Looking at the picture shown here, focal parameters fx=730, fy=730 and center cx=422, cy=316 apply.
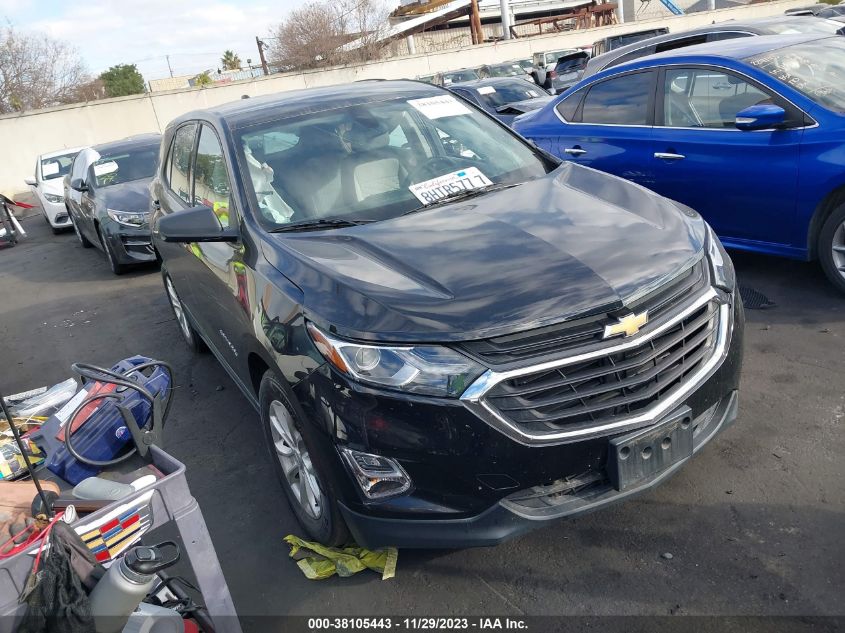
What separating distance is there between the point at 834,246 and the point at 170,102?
3014 cm

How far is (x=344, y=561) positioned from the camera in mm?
3066

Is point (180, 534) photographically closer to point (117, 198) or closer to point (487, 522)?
point (487, 522)

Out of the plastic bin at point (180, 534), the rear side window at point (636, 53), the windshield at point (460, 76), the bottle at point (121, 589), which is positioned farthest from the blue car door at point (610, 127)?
the windshield at point (460, 76)

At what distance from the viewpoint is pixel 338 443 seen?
2.61 m

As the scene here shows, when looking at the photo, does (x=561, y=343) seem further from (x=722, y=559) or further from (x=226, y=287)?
(x=226, y=287)

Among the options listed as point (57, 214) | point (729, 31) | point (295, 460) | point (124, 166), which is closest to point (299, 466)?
point (295, 460)

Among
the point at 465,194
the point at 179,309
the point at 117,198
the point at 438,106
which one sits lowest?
the point at 179,309

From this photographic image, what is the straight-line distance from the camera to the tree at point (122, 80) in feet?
187

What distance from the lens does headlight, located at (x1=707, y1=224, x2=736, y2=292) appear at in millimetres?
2982

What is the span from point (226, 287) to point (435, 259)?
1351 mm

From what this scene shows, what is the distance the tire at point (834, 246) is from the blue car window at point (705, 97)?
2.98 feet

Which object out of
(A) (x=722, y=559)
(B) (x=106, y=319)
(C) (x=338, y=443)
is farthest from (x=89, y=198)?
(A) (x=722, y=559)

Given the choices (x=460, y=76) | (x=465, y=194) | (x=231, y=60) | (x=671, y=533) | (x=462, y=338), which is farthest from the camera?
(x=231, y=60)

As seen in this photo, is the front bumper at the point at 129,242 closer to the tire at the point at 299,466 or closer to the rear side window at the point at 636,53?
the tire at the point at 299,466
